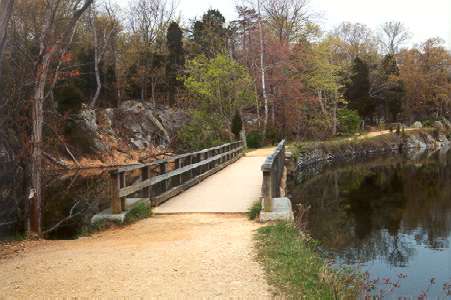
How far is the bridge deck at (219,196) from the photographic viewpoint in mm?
11147

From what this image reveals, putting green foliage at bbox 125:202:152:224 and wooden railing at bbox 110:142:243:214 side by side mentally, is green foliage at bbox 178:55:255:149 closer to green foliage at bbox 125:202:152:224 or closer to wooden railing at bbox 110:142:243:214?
wooden railing at bbox 110:142:243:214

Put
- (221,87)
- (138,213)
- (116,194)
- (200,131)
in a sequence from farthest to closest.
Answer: (200,131) < (221,87) < (138,213) < (116,194)

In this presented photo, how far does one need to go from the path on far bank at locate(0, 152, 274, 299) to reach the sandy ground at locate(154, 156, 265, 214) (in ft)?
3.47

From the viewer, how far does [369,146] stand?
4569 centimetres

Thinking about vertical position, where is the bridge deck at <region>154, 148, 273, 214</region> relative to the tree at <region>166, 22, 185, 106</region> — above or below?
below

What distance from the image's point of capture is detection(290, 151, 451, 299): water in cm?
1048

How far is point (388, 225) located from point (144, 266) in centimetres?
1079

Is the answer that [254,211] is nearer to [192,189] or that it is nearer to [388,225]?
[192,189]

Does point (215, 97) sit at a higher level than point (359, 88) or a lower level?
lower

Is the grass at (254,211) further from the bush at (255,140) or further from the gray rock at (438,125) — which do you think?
the gray rock at (438,125)

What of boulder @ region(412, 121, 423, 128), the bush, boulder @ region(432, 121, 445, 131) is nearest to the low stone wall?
boulder @ region(432, 121, 445, 131)

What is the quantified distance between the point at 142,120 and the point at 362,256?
28.3 metres

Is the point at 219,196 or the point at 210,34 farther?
the point at 210,34

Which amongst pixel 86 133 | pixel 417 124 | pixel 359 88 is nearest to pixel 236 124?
pixel 86 133
